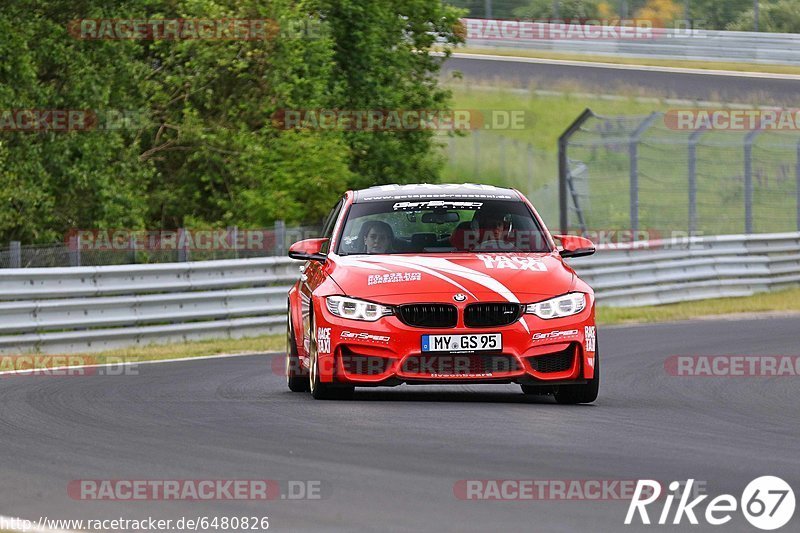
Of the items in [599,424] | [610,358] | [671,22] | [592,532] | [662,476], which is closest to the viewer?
[592,532]

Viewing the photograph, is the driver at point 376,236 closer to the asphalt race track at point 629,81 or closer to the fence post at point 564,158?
the fence post at point 564,158

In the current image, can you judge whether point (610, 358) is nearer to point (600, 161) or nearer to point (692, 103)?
point (600, 161)

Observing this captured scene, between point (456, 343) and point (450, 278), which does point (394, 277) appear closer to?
point (450, 278)

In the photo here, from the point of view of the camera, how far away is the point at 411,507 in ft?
21.5

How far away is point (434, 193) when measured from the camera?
39.8ft

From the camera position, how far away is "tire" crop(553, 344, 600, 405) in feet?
35.8

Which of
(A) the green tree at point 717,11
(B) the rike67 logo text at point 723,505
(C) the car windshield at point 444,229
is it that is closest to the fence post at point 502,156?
(A) the green tree at point 717,11

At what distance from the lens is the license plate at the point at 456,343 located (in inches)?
414

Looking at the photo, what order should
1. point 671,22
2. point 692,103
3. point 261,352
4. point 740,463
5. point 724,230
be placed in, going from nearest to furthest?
1. point 740,463
2. point 261,352
3. point 724,230
4. point 692,103
5. point 671,22

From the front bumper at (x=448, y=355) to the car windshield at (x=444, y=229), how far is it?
1.05m

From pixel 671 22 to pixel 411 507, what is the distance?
135ft

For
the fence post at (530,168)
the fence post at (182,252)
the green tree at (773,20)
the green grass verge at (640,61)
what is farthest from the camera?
the green tree at (773,20)

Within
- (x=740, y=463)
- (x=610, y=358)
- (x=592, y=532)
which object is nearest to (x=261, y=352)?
(x=610, y=358)

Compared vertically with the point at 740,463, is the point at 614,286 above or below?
below
